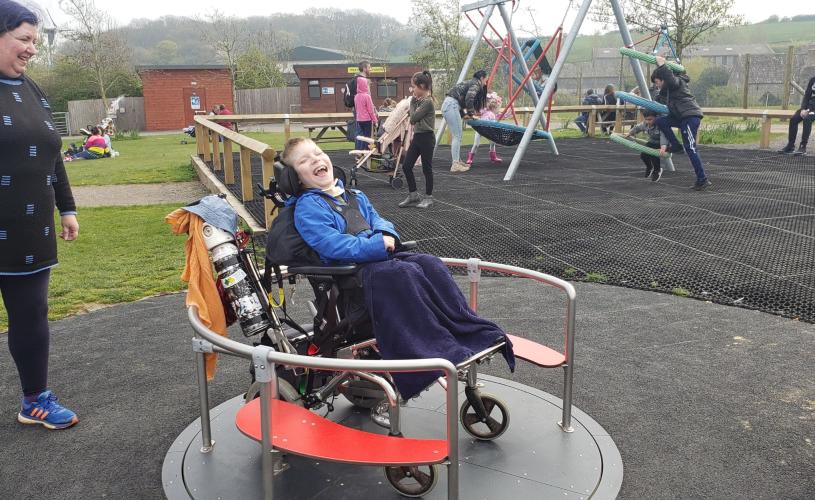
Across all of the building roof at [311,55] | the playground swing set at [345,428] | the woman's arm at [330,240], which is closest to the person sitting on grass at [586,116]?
the playground swing set at [345,428]

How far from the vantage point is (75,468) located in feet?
9.61

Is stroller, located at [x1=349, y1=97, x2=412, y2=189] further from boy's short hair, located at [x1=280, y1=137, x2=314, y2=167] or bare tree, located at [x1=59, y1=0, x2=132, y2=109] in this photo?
bare tree, located at [x1=59, y1=0, x2=132, y2=109]

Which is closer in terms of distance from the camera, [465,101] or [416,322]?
[416,322]

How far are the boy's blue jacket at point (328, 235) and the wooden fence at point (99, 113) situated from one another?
1457 inches

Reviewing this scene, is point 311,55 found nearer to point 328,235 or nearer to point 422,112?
point 422,112

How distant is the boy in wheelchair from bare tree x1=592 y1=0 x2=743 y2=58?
21522 millimetres

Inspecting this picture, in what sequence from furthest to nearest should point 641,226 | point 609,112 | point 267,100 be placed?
1. point 267,100
2. point 609,112
3. point 641,226

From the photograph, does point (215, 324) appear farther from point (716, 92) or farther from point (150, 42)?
point (150, 42)

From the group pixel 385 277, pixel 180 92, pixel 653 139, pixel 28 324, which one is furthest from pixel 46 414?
pixel 180 92

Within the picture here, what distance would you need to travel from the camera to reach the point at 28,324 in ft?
10.4

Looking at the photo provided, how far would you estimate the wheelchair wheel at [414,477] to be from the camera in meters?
2.60

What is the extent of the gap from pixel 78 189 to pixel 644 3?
18917mm

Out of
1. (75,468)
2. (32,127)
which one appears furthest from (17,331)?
(32,127)

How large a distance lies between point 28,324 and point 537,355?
2.35 m
